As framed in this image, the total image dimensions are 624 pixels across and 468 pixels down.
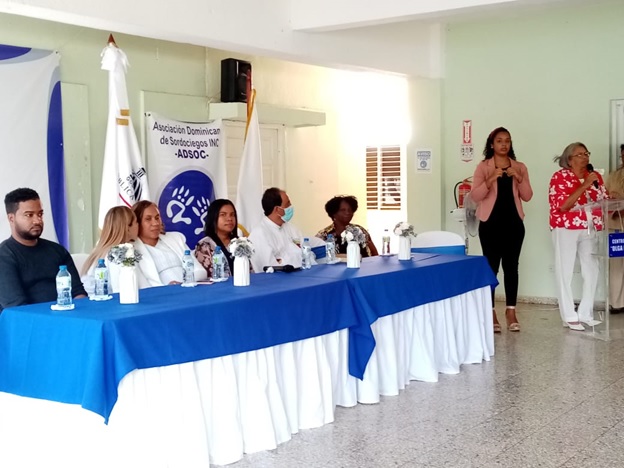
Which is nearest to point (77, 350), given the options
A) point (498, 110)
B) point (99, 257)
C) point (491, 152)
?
point (99, 257)

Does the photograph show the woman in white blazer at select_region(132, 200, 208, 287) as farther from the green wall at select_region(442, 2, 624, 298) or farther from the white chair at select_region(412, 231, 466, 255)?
the green wall at select_region(442, 2, 624, 298)

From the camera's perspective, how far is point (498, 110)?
8.46 m

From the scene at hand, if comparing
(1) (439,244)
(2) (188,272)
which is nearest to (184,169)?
(1) (439,244)

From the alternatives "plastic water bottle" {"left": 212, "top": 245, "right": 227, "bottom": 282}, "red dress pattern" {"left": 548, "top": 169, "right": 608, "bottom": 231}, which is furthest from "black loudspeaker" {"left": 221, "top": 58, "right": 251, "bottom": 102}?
"plastic water bottle" {"left": 212, "top": 245, "right": 227, "bottom": 282}

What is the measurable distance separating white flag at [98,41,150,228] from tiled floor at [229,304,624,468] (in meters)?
2.69

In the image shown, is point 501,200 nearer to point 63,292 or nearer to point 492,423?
point 492,423

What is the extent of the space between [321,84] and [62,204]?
4016 mm

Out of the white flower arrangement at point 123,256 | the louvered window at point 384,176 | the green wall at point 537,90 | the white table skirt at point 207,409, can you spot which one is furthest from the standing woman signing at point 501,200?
the white flower arrangement at point 123,256

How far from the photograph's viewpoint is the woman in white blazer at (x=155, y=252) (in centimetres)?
457

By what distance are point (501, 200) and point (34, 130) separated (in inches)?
148

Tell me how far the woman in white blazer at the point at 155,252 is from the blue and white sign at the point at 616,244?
11.0ft

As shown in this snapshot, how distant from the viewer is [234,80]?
7.60m

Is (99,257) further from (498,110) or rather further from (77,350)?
(498,110)

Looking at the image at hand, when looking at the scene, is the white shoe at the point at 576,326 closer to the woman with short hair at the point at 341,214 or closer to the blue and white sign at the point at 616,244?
the blue and white sign at the point at 616,244
